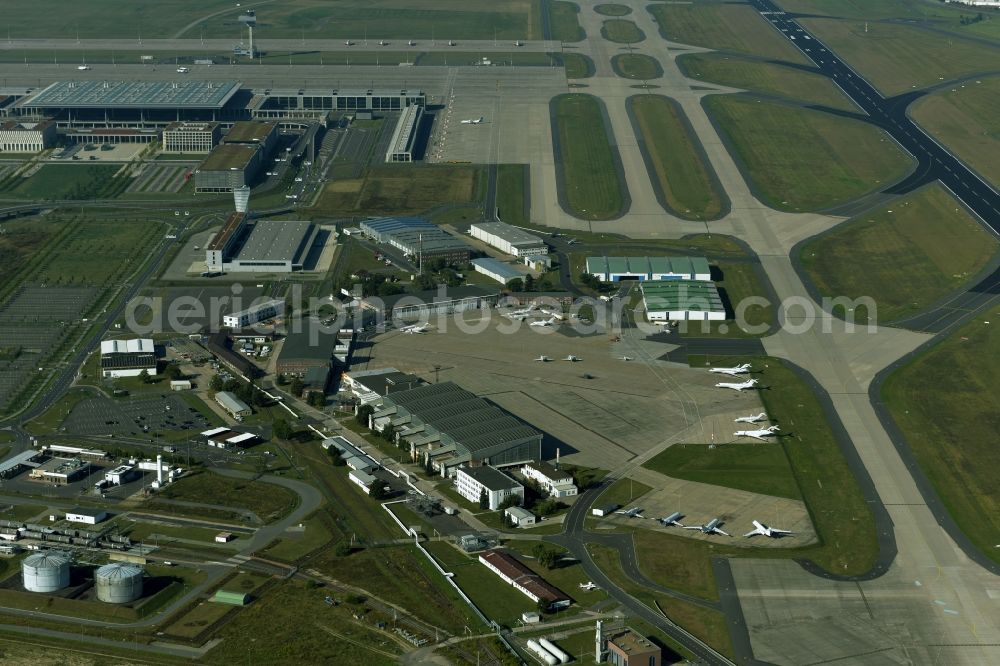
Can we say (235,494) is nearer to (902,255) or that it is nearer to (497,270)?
(497,270)

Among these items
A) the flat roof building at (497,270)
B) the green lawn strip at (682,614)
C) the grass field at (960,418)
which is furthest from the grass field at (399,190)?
the green lawn strip at (682,614)

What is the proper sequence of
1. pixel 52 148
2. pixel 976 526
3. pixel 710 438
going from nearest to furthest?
pixel 976 526 < pixel 710 438 < pixel 52 148

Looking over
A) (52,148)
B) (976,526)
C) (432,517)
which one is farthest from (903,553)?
(52,148)

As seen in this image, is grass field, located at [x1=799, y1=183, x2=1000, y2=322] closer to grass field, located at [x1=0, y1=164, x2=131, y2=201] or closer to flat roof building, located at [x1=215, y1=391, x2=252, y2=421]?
flat roof building, located at [x1=215, y1=391, x2=252, y2=421]

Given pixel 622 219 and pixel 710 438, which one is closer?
pixel 710 438

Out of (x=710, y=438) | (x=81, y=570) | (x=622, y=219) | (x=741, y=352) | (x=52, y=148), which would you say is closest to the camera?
(x=81, y=570)

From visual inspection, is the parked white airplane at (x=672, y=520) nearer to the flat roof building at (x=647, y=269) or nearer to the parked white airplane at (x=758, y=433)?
the parked white airplane at (x=758, y=433)

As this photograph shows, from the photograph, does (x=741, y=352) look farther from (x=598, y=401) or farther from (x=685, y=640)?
(x=685, y=640)
